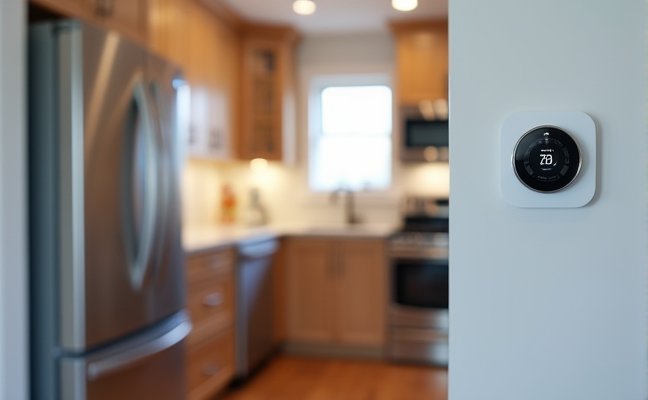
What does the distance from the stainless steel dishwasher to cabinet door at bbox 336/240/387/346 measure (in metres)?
0.50

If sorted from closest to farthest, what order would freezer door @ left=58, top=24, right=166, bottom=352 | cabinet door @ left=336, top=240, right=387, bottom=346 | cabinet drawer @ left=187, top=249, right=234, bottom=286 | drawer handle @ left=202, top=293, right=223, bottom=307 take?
freezer door @ left=58, top=24, right=166, bottom=352 → cabinet drawer @ left=187, top=249, right=234, bottom=286 → drawer handle @ left=202, top=293, right=223, bottom=307 → cabinet door @ left=336, top=240, right=387, bottom=346

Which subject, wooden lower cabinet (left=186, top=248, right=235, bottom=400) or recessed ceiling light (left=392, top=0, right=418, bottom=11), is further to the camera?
recessed ceiling light (left=392, top=0, right=418, bottom=11)

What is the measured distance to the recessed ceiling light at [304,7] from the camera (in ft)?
11.8

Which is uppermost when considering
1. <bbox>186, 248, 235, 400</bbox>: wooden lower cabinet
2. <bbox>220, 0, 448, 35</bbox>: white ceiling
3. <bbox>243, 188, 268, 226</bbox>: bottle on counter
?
<bbox>220, 0, 448, 35</bbox>: white ceiling

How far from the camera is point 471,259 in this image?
75 cm

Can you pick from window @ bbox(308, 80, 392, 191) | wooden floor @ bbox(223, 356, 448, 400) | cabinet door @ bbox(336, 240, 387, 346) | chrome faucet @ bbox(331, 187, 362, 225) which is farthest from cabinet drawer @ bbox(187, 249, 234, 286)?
window @ bbox(308, 80, 392, 191)

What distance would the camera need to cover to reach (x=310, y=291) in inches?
155

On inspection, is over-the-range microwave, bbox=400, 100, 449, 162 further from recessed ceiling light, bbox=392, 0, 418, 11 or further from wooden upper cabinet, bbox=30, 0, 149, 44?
wooden upper cabinet, bbox=30, 0, 149, 44

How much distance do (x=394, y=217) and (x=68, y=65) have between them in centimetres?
310

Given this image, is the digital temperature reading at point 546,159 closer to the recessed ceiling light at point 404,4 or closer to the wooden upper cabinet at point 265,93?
the recessed ceiling light at point 404,4

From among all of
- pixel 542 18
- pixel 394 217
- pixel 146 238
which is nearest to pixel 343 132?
pixel 394 217

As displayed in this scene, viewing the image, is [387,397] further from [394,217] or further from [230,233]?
[394,217]

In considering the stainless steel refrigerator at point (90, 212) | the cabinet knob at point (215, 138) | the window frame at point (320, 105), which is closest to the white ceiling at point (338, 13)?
the window frame at point (320, 105)

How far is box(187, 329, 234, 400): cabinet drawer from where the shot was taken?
2.65 m
